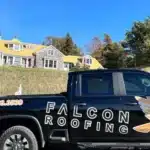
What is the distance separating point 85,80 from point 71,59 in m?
73.6

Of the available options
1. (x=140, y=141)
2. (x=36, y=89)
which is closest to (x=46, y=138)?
(x=140, y=141)

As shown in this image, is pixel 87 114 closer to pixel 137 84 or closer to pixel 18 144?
pixel 137 84

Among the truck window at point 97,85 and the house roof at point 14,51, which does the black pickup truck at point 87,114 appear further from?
the house roof at point 14,51

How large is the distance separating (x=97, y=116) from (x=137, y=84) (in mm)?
1003

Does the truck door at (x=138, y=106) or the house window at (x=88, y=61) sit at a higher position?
the house window at (x=88, y=61)

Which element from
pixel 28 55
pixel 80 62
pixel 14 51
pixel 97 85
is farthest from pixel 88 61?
pixel 97 85

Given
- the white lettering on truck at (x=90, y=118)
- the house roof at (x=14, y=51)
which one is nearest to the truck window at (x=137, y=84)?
the white lettering on truck at (x=90, y=118)

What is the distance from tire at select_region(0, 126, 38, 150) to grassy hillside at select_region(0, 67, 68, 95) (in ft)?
90.7

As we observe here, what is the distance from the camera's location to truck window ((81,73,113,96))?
8.33 meters

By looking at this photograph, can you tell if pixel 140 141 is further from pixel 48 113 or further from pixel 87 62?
pixel 87 62

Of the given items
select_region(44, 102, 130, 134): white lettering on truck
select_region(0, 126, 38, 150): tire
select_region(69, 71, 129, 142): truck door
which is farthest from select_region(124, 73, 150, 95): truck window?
select_region(0, 126, 38, 150): tire

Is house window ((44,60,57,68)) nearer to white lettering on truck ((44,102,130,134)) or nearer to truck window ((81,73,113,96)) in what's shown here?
truck window ((81,73,113,96))

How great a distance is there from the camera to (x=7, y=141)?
8.27 meters

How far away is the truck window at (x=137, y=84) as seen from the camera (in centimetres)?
830
